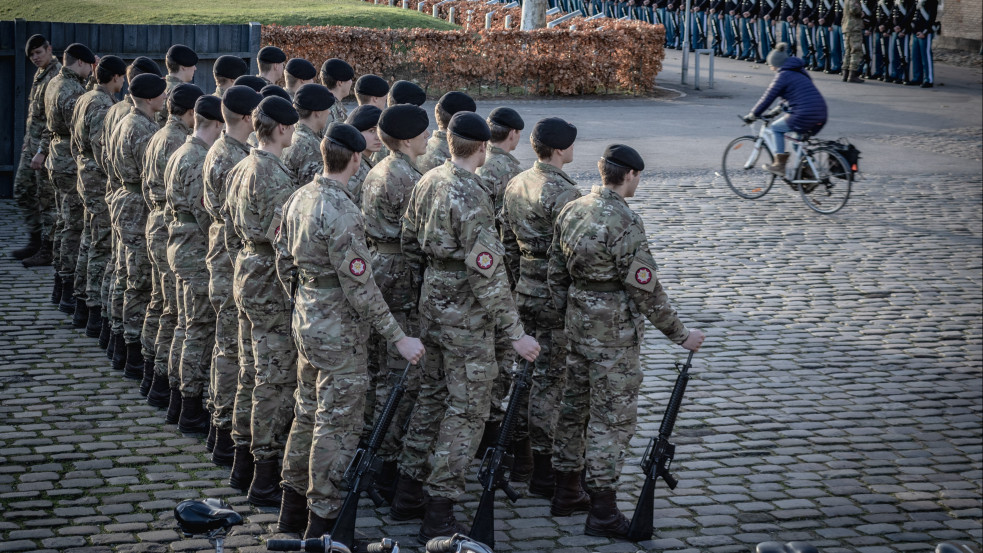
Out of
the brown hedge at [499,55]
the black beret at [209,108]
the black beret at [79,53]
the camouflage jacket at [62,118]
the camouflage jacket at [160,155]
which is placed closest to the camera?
the black beret at [209,108]

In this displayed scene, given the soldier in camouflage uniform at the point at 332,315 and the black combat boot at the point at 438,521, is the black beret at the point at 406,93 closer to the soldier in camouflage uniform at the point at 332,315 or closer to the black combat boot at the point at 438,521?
the soldier in camouflage uniform at the point at 332,315

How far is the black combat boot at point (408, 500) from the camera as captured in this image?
6270mm

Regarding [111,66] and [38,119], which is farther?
[38,119]

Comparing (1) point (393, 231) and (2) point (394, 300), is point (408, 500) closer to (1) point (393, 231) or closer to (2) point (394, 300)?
(2) point (394, 300)

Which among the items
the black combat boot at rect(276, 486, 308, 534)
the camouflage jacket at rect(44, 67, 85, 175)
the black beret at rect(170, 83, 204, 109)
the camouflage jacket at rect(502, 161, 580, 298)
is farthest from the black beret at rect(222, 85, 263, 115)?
the camouflage jacket at rect(44, 67, 85, 175)

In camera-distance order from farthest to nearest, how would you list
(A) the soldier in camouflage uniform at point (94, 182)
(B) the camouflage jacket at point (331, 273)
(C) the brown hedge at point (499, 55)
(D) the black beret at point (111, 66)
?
(C) the brown hedge at point (499, 55), (D) the black beret at point (111, 66), (A) the soldier in camouflage uniform at point (94, 182), (B) the camouflage jacket at point (331, 273)

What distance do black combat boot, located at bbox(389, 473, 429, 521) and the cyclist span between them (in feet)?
29.6

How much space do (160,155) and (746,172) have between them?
987 cm

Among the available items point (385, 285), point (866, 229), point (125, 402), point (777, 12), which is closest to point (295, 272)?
point (385, 285)

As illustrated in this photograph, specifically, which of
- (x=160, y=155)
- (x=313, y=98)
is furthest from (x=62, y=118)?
(x=313, y=98)

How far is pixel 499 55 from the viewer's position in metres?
22.1

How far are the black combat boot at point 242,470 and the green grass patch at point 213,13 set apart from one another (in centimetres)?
1707

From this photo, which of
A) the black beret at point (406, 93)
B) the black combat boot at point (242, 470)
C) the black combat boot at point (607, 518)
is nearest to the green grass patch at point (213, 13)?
the black beret at point (406, 93)

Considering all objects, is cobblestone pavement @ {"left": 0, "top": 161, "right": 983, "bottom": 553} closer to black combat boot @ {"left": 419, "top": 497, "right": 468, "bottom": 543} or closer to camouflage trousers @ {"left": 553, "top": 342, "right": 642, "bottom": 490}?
black combat boot @ {"left": 419, "top": 497, "right": 468, "bottom": 543}
